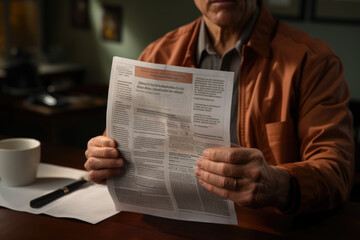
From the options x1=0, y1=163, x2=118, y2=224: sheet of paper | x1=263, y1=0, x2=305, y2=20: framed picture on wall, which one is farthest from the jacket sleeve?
x1=263, y1=0, x2=305, y2=20: framed picture on wall

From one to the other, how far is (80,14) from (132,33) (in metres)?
0.68

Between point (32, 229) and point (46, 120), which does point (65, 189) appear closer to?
point (32, 229)

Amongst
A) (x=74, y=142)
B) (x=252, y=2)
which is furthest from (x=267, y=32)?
(x=74, y=142)

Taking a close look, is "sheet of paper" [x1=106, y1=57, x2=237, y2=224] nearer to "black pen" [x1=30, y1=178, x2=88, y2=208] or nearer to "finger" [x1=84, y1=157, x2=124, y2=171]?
"finger" [x1=84, y1=157, x2=124, y2=171]

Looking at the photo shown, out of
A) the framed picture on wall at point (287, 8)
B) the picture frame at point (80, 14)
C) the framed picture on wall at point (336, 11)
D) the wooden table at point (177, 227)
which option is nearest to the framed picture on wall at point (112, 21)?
the picture frame at point (80, 14)

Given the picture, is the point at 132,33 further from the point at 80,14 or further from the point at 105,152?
the point at 105,152

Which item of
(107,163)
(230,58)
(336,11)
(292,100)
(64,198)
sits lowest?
(64,198)

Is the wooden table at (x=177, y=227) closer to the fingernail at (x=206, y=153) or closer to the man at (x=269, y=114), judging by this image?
the man at (x=269, y=114)

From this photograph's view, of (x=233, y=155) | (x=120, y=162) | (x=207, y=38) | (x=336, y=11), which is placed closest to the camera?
(x=233, y=155)

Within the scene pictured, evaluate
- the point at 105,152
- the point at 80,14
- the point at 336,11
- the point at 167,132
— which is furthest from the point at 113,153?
the point at 80,14

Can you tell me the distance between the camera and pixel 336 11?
125 inches

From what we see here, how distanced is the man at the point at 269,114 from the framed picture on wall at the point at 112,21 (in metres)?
2.80

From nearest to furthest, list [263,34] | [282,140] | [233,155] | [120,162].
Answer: [233,155]
[120,162]
[282,140]
[263,34]

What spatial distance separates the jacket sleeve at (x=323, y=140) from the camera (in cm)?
102
